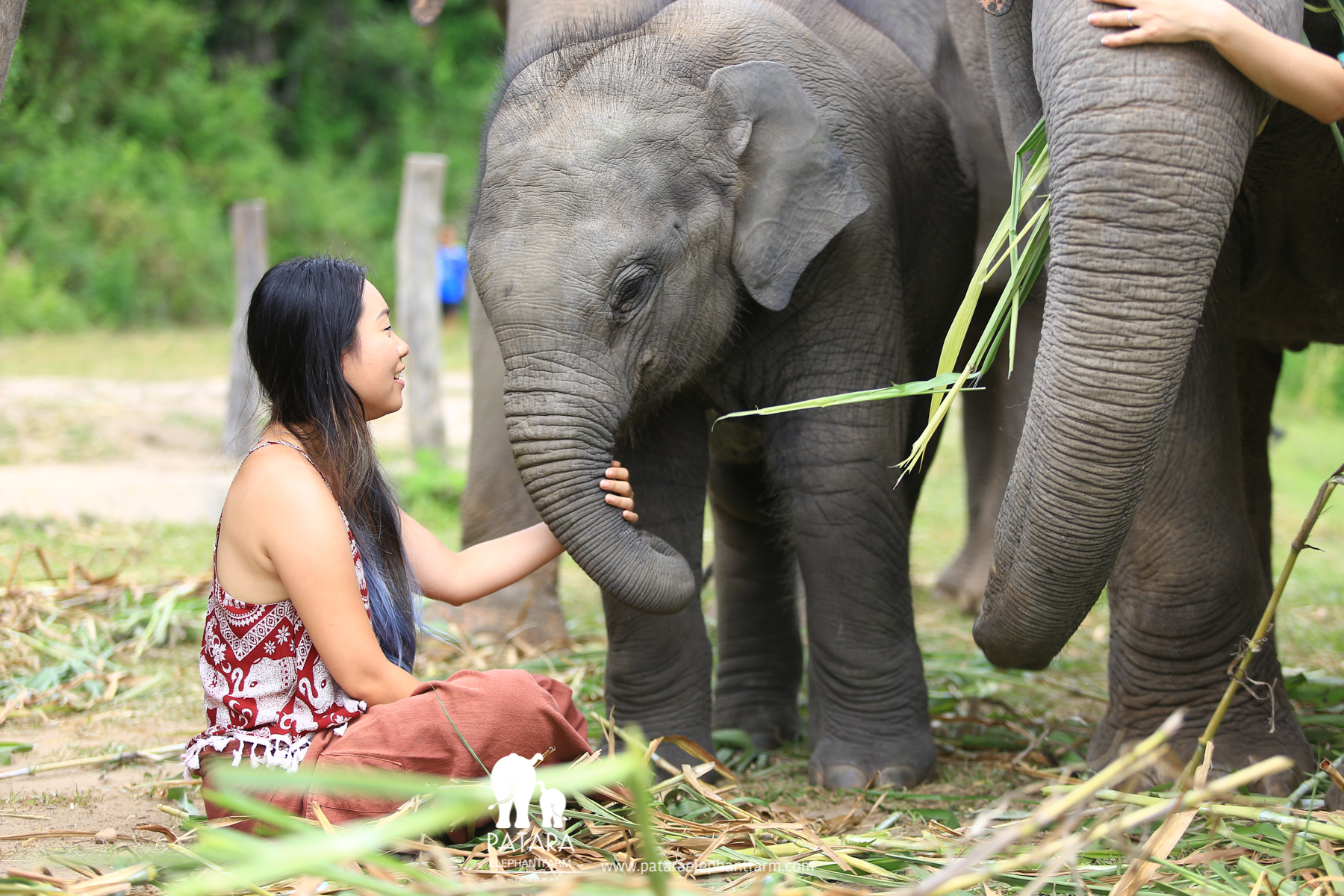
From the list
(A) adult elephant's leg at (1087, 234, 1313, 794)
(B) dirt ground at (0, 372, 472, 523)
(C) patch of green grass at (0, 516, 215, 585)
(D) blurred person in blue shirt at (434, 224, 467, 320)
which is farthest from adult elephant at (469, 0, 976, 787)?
(D) blurred person in blue shirt at (434, 224, 467, 320)

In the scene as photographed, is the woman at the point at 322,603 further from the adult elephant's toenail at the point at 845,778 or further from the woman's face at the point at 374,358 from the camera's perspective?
the adult elephant's toenail at the point at 845,778

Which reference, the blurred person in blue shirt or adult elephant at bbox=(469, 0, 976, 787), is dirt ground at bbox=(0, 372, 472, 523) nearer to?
adult elephant at bbox=(469, 0, 976, 787)

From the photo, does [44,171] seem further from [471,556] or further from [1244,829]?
[1244,829]

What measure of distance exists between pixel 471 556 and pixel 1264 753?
68.7 inches

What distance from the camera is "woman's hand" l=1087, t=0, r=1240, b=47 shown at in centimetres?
223

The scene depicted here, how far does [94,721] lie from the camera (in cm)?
390

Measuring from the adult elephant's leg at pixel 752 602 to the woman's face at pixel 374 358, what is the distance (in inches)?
52.4

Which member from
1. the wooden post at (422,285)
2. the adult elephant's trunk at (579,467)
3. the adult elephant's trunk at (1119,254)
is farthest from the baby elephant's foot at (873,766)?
the wooden post at (422,285)

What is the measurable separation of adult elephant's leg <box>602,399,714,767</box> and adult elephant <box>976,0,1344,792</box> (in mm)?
941

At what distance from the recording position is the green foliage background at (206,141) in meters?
17.3

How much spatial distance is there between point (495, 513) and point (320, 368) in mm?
2504

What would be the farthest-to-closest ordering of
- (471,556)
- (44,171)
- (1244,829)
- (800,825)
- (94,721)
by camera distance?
(44,171)
(94,721)
(471,556)
(800,825)
(1244,829)

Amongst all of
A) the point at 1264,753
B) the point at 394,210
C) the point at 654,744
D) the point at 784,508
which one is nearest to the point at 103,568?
the point at 784,508

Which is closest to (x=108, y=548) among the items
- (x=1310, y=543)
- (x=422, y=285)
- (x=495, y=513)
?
(x=495, y=513)
